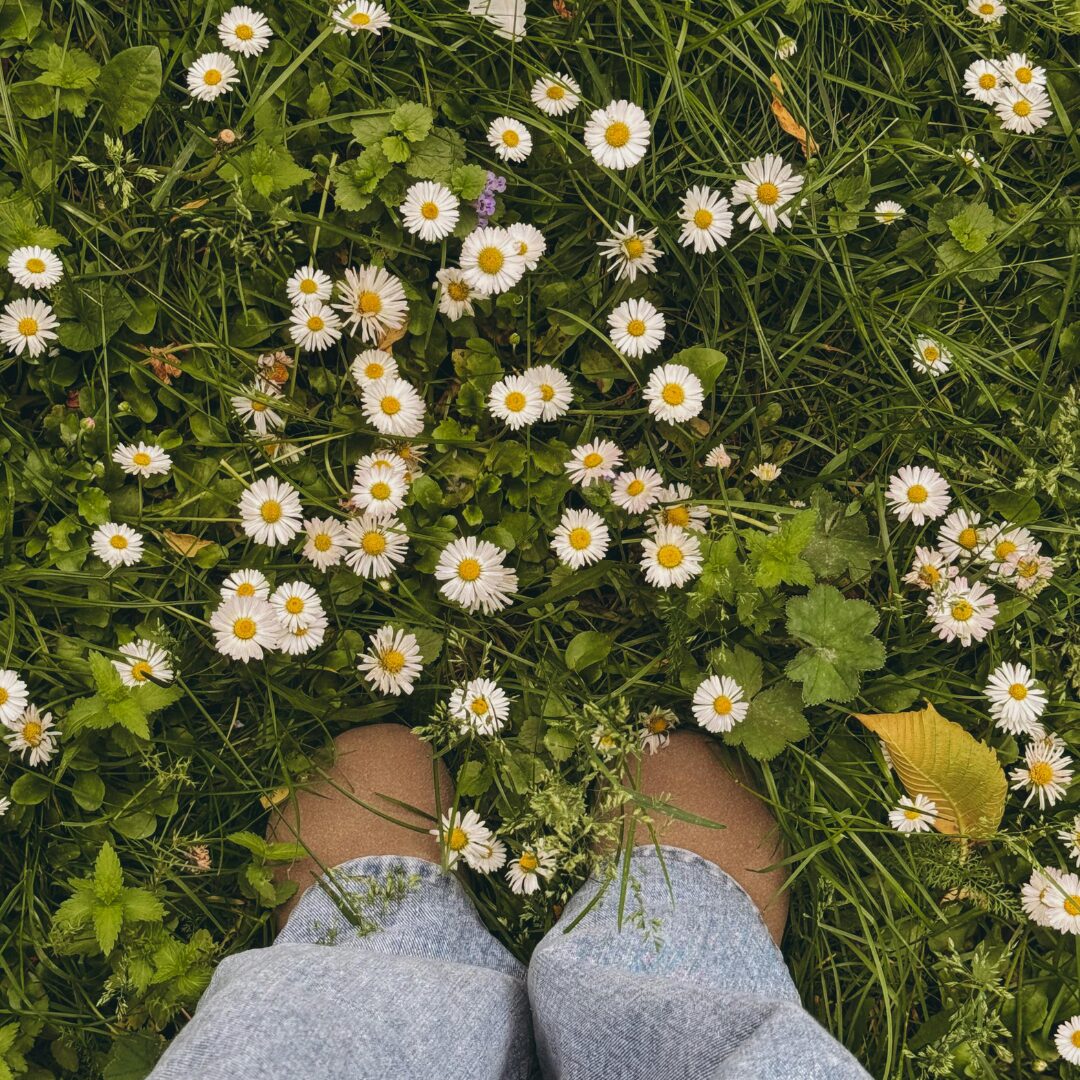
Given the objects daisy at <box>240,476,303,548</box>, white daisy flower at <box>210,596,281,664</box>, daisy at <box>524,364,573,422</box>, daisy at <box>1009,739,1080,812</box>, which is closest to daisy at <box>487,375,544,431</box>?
daisy at <box>524,364,573,422</box>

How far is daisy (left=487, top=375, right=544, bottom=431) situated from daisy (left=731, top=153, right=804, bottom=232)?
1.37 feet

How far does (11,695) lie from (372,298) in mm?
803

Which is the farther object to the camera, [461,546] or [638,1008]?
[461,546]

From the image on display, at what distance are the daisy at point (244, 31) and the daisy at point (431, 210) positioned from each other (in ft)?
1.12

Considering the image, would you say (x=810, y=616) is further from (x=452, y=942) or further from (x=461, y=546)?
(x=452, y=942)

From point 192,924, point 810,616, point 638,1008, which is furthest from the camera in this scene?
point 192,924

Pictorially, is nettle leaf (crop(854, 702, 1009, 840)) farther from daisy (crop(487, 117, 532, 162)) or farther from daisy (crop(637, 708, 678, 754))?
daisy (crop(487, 117, 532, 162))

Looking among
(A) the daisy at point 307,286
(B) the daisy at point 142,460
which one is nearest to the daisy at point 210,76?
(A) the daisy at point 307,286

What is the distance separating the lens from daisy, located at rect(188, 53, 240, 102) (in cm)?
157

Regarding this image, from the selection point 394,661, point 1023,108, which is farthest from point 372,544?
point 1023,108

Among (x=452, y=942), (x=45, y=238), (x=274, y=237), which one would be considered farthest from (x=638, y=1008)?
(x=45, y=238)

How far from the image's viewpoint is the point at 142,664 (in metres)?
1.55

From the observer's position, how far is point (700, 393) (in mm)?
1555

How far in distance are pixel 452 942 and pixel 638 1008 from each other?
0.36 metres
